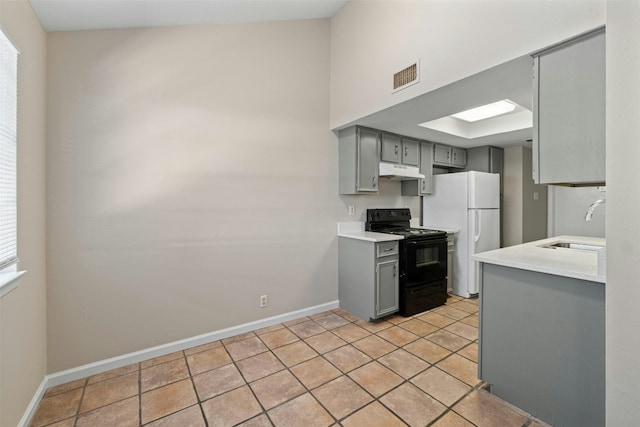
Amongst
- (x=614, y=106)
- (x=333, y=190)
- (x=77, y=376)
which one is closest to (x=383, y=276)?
(x=333, y=190)

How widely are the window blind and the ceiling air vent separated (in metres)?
2.54

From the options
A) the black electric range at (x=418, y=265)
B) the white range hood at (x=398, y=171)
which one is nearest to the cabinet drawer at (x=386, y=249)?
the black electric range at (x=418, y=265)

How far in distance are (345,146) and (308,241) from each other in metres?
1.22

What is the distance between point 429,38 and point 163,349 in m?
3.38

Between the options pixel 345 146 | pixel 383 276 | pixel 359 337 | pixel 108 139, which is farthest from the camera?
pixel 345 146

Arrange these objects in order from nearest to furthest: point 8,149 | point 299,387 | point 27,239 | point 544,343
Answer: point 8,149 < point 544,343 < point 27,239 < point 299,387

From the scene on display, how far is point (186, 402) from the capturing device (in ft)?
6.16

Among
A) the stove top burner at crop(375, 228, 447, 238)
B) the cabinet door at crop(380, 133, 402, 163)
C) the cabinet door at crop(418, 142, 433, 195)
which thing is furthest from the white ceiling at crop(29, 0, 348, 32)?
the stove top burner at crop(375, 228, 447, 238)

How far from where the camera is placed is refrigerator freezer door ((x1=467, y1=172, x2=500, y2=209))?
12.5 feet

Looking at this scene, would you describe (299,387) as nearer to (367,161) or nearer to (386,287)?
(386,287)

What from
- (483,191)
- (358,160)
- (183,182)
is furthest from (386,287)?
(183,182)

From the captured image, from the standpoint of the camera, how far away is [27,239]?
177cm

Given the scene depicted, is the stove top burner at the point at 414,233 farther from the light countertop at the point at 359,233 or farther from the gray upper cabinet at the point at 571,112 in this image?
the gray upper cabinet at the point at 571,112

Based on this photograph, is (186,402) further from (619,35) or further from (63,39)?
(619,35)
